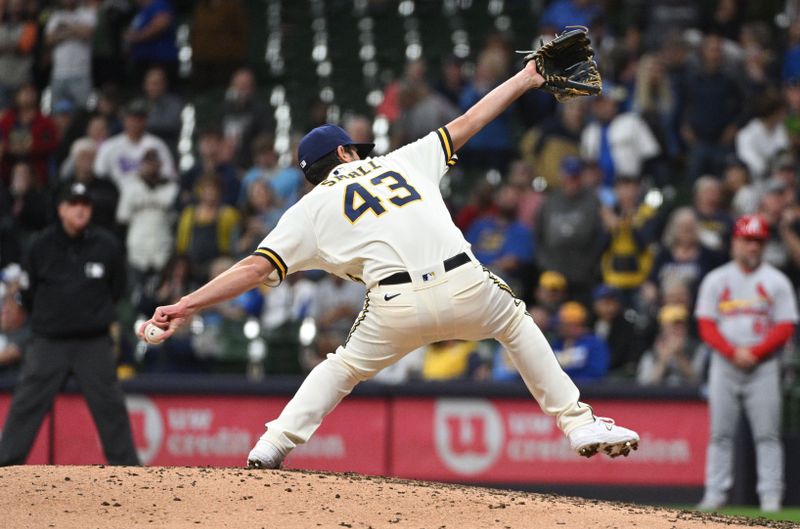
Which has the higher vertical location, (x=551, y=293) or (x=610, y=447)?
(x=551, y=293)

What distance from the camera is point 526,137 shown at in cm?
1598

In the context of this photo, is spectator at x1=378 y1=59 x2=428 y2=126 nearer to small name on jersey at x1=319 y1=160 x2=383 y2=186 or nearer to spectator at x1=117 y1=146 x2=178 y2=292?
spectator at x1=117 y1=146 x2=178 y2=292

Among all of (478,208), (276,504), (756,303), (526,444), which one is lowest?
(276,504)

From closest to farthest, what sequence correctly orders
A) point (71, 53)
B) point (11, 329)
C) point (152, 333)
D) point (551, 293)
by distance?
point (152, 333)
point (551, 293)
point (11, 329)
point (71, 53)

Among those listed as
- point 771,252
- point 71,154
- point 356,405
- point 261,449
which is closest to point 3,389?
point 356,405

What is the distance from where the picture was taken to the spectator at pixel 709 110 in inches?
605

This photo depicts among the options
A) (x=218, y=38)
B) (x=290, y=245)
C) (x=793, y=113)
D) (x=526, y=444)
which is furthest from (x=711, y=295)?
(x=218, y=38)

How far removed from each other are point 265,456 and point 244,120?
9537mm

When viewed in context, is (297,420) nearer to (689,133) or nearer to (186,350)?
(186,350)

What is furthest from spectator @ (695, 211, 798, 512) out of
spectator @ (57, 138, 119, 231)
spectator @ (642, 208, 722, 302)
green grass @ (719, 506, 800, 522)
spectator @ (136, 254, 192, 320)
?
spectator @ (57, 138, 119, 231)

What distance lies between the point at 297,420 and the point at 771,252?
7.37 meters

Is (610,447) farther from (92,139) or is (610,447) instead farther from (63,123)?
(63,123)

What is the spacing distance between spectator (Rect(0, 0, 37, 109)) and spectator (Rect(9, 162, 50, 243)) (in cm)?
201

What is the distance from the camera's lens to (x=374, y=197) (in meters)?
7.46
